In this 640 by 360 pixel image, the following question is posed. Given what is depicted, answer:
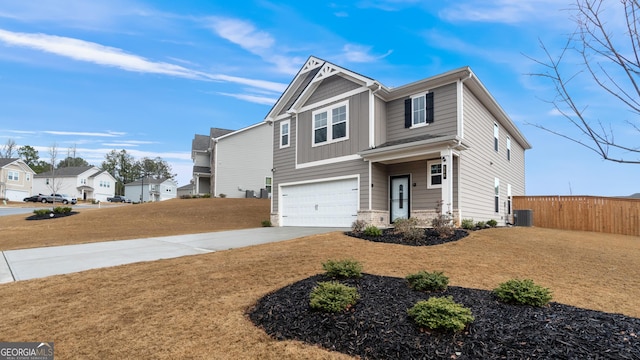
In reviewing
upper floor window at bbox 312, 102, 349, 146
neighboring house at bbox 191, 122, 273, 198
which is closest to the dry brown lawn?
upper floor window at bbox 312, 102, 349, 146

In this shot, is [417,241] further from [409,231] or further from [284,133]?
[284,133]

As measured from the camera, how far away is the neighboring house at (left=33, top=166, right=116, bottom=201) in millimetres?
55259

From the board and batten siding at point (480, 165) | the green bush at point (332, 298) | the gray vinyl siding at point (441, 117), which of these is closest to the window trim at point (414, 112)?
the gray vinyl siding at point (441, 117)

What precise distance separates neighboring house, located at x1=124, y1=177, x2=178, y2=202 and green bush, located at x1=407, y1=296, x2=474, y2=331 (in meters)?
60.6

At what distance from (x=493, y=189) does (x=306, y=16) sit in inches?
460

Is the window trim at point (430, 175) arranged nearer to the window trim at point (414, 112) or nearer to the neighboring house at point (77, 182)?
the window trim at point (414, 112)

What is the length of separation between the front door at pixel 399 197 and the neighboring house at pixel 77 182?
6082 centimetres

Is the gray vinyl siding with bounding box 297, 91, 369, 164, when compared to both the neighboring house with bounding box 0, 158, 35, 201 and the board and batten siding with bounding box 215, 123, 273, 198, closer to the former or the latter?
the board and batten siding with bounding box 215, 123, 273, 198

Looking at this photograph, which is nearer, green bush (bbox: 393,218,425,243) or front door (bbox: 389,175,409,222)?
green bush (bbox: 393,218,425,243)

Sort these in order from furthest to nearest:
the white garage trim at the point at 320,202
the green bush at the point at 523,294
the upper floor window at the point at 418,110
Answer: the white garage trim at the point at 320,202
the upper floor window at the point at 418,110
the green bush at the point at 523,294

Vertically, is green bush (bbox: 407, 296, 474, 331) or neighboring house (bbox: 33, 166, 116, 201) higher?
neighboring house (bbox: 33, 166, 116, 201)

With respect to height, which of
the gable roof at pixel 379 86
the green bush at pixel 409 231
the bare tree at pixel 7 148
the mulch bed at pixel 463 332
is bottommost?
the mulch bed at pixel 463 332

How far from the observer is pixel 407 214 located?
1279 centimetres

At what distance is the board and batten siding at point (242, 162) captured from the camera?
2858 centimetres
